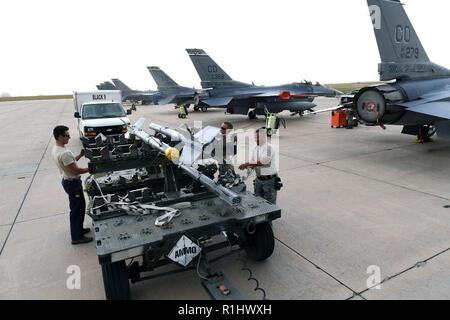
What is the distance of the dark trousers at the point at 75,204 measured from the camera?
14.6 ft

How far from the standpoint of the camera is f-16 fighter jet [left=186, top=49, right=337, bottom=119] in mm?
18281

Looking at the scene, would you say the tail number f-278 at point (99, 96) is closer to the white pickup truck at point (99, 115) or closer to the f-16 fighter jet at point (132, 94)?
the white pickup truck at point (99, 115)

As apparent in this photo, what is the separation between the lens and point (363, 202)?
5.68 metres

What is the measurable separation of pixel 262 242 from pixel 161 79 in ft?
98.4

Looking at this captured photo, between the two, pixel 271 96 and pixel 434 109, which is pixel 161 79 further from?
pixel 434 109

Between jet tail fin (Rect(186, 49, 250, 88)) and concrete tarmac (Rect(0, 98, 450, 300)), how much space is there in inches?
518

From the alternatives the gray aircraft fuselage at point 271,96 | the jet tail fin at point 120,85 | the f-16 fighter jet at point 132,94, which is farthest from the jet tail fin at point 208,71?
the jet tail fin at point 120,85

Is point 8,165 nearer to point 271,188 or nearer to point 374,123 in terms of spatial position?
point 271,188

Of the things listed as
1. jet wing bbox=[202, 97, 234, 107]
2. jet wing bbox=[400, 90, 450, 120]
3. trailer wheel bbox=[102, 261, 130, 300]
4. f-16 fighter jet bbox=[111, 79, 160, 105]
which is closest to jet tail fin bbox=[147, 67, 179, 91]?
jet wing bbox=[202, 97, 234, 107]

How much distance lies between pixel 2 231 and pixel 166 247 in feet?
12.3

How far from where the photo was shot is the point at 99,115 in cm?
1236
